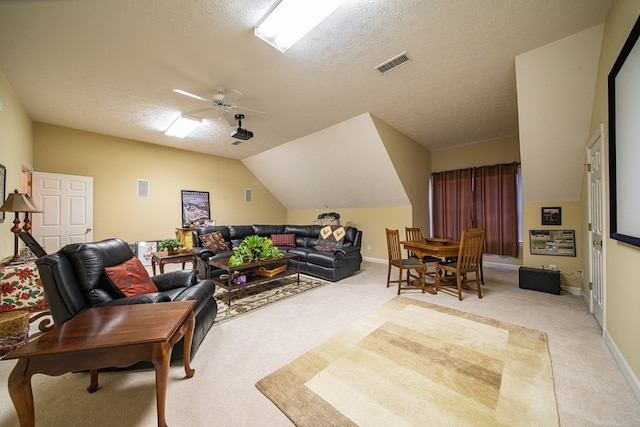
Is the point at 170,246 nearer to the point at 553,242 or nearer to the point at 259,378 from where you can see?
the point at 259,378

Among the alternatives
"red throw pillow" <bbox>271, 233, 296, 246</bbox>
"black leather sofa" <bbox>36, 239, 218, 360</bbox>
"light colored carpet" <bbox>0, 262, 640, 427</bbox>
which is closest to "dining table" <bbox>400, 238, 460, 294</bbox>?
"light colored carpet" <bbox>0, 262, 640, 427</bbox>

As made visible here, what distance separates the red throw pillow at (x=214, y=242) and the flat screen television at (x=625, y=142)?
16.2ft

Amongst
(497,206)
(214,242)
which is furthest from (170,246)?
(497,206)

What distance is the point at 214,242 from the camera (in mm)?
4438

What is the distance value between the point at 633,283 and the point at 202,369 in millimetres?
3150

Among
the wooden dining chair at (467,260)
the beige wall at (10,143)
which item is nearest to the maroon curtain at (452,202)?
the wooden dining chair at (467,260)

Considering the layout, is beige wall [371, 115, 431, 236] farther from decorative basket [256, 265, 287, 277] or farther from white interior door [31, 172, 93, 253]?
white interior door [31, 172, 93, 253]

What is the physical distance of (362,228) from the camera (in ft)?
20.0

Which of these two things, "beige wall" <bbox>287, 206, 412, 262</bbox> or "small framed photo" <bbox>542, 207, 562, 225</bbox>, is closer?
"small framed photo" <bbox>542, 207, 562, 225</bbox>

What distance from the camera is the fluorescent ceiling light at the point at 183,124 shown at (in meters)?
3.63

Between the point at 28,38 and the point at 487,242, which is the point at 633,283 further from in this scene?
the point at 28,38

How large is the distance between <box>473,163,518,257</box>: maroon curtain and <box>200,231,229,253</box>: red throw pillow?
5398mm

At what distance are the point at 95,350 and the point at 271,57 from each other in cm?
273

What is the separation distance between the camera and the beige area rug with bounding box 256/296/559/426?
1362 mm
